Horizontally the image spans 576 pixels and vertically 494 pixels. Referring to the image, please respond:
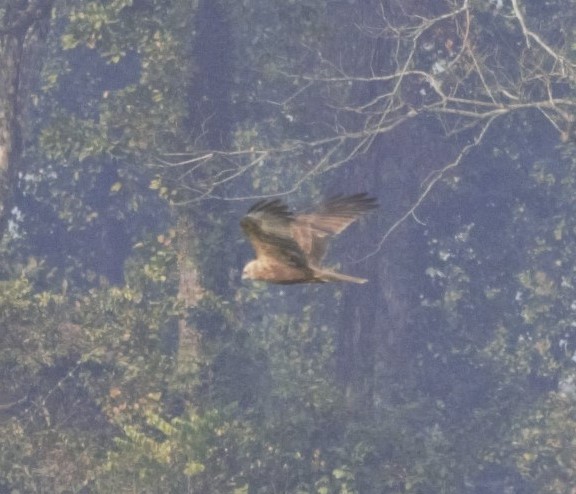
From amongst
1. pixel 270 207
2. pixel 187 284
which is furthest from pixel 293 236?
pixel 187 284

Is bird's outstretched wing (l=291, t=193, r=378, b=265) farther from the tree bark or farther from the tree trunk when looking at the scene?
the tree bark

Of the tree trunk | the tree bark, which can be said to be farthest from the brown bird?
the tree bark

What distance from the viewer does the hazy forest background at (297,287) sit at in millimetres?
13938

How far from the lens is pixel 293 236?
722cm

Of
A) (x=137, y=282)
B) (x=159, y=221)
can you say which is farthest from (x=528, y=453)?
(x=159, y=221)

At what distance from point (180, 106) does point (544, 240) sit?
7.05m

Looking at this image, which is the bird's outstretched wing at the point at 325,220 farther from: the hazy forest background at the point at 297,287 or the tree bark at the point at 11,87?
the tree bark at the point at 11,87

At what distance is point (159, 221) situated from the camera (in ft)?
80.9

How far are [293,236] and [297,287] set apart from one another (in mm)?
12655

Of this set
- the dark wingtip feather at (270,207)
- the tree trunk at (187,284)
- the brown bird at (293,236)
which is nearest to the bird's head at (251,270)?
the brown bird at (293,236)

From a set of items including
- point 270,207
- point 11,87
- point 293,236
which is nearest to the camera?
point 270,207

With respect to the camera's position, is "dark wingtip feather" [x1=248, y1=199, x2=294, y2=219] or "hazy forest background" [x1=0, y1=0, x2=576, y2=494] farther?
"hazy forest background" [x1=0, y1=0, x2=576, y2=494]

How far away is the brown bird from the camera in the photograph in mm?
6449

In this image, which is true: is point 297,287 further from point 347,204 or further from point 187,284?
point 347,204
